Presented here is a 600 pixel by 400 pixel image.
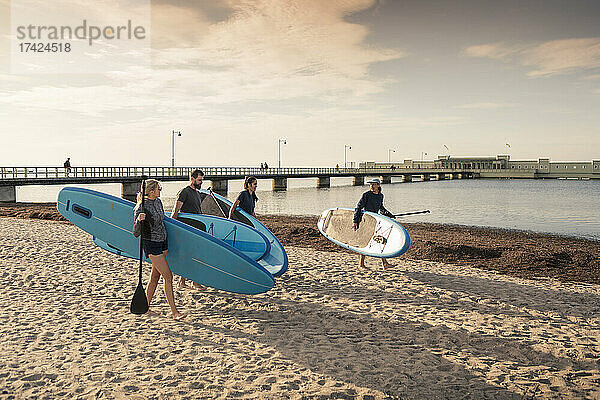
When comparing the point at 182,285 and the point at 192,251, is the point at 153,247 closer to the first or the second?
the point at 192,251

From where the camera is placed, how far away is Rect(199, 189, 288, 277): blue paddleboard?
8.51 meters

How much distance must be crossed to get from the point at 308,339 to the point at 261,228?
3859 mm

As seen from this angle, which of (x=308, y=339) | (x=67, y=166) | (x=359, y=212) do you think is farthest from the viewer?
(x=67, y=166)

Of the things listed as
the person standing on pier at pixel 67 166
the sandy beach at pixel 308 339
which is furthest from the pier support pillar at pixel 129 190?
the sandy beach at pixel 308 339

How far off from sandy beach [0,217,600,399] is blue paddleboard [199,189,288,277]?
19.5 inches

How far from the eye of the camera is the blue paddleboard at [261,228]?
8.51 m

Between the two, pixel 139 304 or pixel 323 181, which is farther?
pixel 323 181

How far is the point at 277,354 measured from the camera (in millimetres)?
5574

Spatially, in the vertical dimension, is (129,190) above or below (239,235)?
below

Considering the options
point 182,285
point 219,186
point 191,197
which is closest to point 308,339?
point 191,197

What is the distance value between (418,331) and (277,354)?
2031mm

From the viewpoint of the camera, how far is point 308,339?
6078 millimetres

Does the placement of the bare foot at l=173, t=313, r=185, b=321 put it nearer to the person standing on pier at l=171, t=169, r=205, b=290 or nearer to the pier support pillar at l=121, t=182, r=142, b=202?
the person standing on pier at l=171, t=169, r=205, b=290

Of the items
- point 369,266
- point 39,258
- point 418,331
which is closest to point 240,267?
point 418,331
